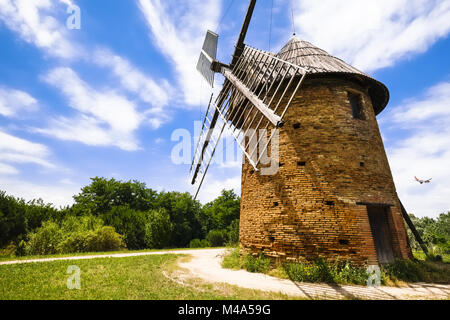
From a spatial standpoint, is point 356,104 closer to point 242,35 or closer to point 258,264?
point 242,35

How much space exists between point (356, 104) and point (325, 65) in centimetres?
193

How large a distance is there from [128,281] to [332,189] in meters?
6.26

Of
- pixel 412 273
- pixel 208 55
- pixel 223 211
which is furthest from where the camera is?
pixel 223 211

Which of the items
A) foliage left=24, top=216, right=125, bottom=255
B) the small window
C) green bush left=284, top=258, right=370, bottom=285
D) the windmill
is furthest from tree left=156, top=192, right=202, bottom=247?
the small window

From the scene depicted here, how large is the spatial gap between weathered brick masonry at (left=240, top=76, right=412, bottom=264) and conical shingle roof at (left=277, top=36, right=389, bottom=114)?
0.34 meters

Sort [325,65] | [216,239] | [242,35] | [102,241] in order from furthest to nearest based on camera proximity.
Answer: [216,239] → [102,241] → [242,35] → [325,65]

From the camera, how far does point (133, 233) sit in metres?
23.2

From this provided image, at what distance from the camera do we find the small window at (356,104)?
26.6ft

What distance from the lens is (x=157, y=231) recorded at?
22359 millimetres

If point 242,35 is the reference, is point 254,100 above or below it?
below

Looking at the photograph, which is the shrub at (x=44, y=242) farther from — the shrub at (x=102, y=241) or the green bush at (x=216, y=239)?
the green bush at (x=216, y=239)

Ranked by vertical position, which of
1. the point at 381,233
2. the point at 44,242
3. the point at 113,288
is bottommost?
the point at 113,288

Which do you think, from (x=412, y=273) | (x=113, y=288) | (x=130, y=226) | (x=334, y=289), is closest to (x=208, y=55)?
(x=113, y=288)

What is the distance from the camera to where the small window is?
26.6 ft
